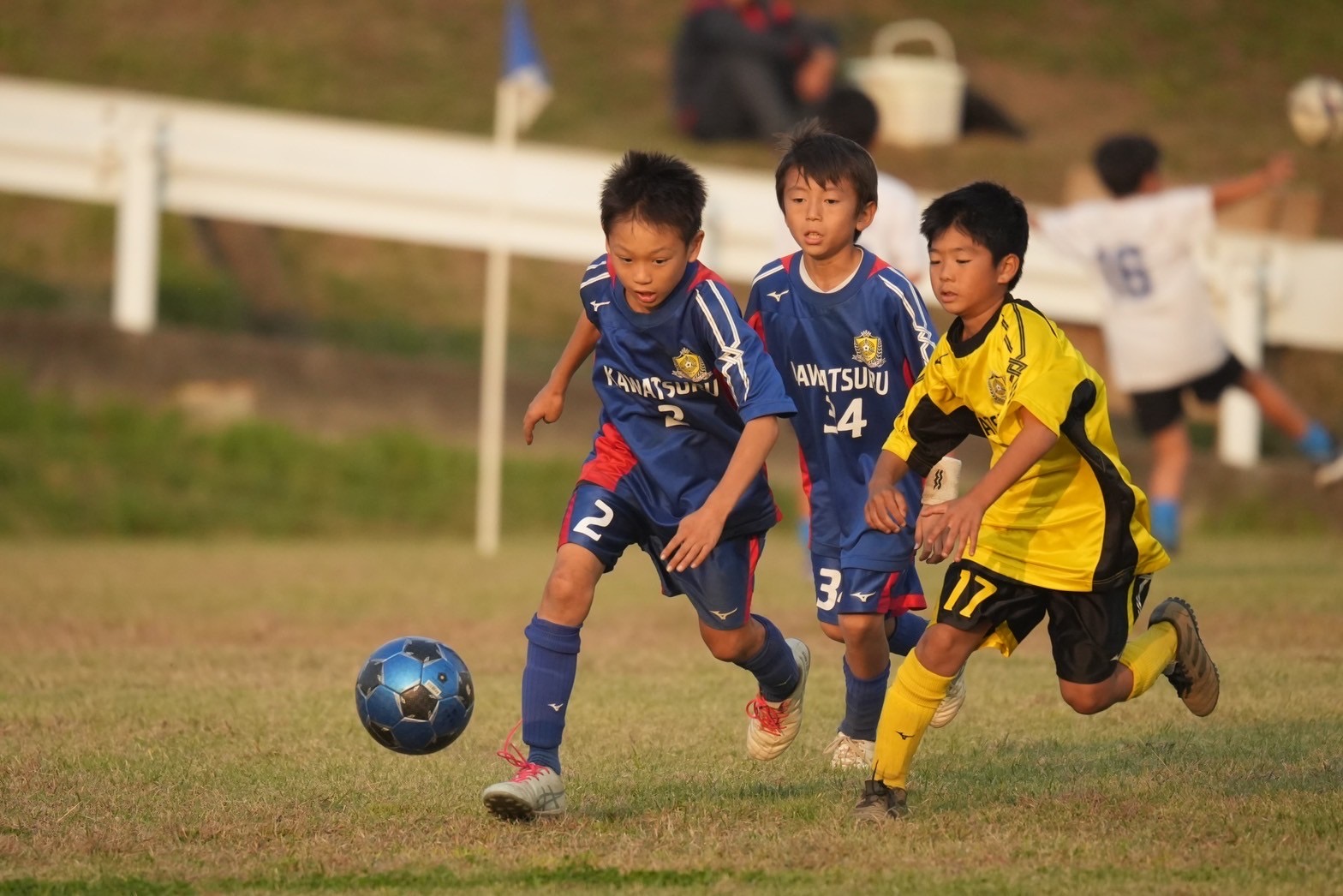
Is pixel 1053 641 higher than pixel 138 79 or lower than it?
lower

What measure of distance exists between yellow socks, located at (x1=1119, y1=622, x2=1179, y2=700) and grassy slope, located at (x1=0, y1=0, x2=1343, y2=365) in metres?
9.92

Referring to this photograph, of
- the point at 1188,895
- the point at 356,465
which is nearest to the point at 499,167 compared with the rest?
the point at 356,465

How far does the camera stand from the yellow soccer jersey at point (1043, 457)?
461 cm

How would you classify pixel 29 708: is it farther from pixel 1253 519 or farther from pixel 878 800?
pixel 1253 519

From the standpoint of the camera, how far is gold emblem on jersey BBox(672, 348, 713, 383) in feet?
16.3

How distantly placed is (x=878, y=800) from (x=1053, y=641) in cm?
68

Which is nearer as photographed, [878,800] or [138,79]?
[878,800]

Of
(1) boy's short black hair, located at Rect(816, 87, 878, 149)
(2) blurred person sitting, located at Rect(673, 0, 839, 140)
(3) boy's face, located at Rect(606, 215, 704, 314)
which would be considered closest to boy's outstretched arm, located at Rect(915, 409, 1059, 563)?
(3) boy's face, located at Rect(606, 215, 704, 314)

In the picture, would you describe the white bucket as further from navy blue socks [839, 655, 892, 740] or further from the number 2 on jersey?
navy blue socks [839, 655, 892, 740]

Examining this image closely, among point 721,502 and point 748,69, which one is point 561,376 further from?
point 748,69

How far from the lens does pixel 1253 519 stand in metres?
12.6

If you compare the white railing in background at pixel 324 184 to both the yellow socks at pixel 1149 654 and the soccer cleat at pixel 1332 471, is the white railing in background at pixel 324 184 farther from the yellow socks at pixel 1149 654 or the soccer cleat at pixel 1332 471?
the yellow socks at pixel 1149 654

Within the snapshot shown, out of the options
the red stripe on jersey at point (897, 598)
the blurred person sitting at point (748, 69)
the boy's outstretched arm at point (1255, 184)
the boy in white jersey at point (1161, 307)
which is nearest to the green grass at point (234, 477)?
the blurred person sitting at point (748, 69)

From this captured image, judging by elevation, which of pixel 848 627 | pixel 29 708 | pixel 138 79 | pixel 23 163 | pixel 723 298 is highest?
pixel 138 79
